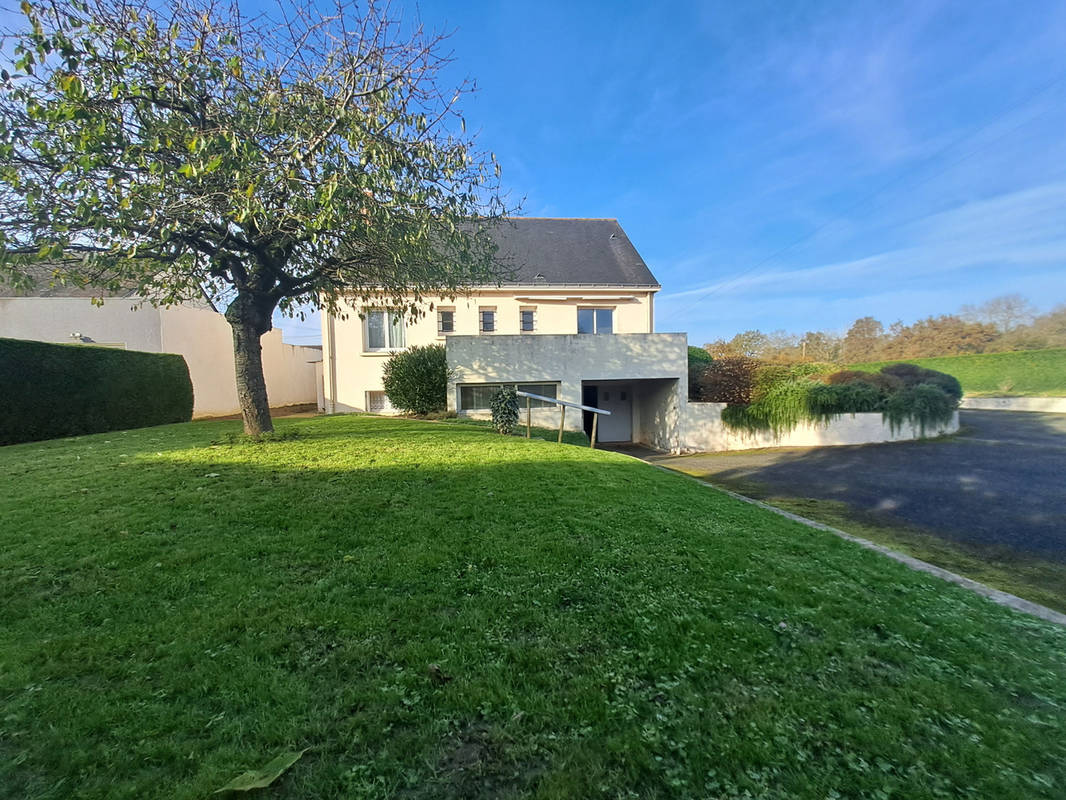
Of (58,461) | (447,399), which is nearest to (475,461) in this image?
(58,461)

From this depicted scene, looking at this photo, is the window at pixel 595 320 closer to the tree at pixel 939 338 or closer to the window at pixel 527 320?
the window at pixel 527 320

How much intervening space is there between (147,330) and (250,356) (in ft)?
34.4

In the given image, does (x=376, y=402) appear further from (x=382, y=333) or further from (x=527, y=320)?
(x=527, y=320)

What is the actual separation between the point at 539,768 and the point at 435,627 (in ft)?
3.50

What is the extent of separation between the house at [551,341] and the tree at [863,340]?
22.3 m

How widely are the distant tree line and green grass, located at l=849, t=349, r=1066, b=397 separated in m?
1.47

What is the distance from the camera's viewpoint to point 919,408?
47.5 feet

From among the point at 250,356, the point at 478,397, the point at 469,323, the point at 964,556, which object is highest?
the point at 469,323

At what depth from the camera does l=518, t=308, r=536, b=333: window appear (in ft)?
56.4

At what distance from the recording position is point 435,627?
2.55 metres

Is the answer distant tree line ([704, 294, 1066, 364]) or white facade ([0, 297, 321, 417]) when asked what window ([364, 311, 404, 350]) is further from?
distant tree line ([704, 294, 1066, 364])

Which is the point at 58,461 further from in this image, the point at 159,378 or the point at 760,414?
the point at 760,414

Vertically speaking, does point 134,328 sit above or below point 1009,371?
above

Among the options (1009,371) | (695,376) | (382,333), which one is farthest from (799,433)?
(1009,371)
